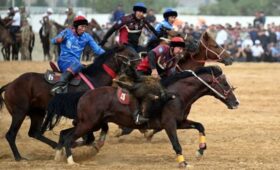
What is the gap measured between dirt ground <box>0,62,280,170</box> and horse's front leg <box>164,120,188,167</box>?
165 mm

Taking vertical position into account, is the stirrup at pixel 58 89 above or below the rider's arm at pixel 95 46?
below

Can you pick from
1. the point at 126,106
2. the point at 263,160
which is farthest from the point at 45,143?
the point at 263,160

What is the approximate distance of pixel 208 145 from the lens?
48.3ft

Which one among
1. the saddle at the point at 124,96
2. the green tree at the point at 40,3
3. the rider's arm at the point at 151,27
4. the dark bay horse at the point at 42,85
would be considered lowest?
the green tree at the point at 40,3

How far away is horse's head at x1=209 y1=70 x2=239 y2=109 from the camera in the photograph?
41.8 ft

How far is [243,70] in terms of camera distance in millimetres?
29156

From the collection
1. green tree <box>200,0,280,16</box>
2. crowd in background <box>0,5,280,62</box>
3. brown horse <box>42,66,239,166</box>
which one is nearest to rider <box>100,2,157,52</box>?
brown horse <box>42,66,239,166</box>

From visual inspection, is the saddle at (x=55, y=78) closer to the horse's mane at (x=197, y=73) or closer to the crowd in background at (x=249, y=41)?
the horse's mane at (x=197, y=73)

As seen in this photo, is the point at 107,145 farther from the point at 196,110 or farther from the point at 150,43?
the point at 196,110

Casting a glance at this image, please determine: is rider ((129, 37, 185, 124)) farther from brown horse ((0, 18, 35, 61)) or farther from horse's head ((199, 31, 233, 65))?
brown horse ((0, 18, 35, 61))

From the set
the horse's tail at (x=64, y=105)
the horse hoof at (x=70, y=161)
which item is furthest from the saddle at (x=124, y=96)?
the horse hoof at (x=70, y=161)

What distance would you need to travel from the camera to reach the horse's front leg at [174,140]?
1206 cm

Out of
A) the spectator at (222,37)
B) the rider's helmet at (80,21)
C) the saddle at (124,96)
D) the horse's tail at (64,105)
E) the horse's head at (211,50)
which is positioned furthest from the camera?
the spectator at (222,37)

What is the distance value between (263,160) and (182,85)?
5.37ft
